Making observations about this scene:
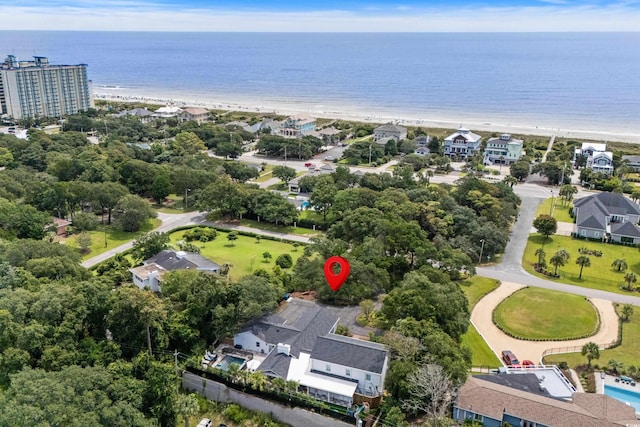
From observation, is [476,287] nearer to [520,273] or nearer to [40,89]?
[520,273]

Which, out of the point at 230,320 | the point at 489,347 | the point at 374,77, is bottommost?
the point at 489,347

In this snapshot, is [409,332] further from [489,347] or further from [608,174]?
[608,174]

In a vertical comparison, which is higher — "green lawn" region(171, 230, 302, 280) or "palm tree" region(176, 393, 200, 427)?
"palm tree" region(176, 393, 200, 427)

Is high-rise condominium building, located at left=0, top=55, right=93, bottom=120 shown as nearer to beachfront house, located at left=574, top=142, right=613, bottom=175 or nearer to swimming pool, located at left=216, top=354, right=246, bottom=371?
Answer: swimming pool, located at left=216, top=354, right=246, bottom=371

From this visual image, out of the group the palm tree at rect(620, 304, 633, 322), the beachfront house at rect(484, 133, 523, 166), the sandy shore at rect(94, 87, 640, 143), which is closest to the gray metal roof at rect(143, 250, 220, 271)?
the palm tree at rect(620, 304, 633, 322)

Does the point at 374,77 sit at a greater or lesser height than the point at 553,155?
Answer: greater

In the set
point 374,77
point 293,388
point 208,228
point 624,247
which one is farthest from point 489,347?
point 374,77
